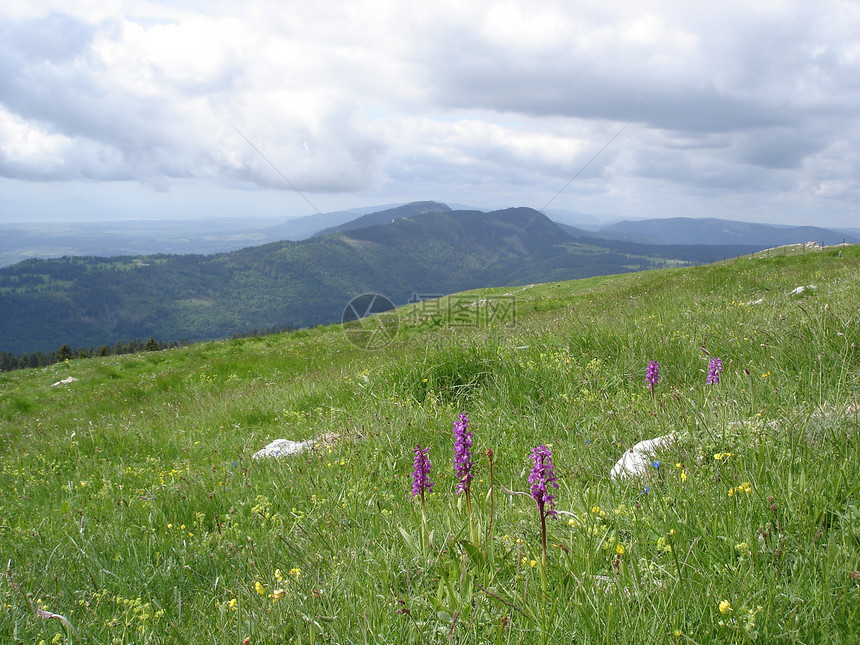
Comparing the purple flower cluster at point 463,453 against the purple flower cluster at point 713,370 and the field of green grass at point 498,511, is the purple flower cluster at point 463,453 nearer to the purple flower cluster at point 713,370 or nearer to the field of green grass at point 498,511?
the field of green grass at point 498,511

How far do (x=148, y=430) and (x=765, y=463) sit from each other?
9.28 meters

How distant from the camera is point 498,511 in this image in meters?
3.27

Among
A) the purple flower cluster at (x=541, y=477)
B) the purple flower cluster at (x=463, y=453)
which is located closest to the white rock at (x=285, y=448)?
the purple flower cluster at (x=463, y=453)

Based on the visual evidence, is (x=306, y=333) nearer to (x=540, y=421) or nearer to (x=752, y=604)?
(x=540, y=421)

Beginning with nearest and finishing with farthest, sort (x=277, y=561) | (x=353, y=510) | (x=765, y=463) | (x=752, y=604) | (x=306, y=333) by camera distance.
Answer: (x=752, y=604)
(x=765, y=463)
(x=277, y=561)
(x=353, y=510)
(x=306, y=333)

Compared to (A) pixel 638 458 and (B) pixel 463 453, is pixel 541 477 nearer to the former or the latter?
(B) pixel 463 453

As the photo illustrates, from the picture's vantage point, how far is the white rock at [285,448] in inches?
231

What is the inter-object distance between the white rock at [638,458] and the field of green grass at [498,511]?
112 millimetres

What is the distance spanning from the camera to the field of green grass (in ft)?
6.89

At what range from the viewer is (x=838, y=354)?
466 cm

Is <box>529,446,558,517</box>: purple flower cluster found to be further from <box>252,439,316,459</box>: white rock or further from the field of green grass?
<box>252,439,316,459</box>: white rock

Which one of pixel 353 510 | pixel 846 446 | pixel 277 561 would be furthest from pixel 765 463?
pixel 277 561

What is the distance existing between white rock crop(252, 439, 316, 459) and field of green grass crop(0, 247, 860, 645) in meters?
0.22

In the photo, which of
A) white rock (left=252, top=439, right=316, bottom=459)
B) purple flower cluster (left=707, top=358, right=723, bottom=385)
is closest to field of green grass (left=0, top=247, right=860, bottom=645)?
purple flower cluster (left=707, top=358, right=723, bottom=385)
